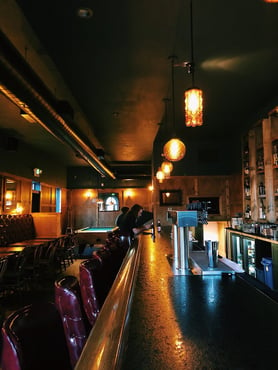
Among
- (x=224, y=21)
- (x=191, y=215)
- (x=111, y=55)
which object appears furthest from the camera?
(x=111, y=55)

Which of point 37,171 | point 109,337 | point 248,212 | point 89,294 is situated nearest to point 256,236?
point 248,212

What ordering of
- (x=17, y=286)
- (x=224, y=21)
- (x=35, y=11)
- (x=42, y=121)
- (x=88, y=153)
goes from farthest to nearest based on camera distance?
(x=88, y=153)
(x=17, y=286)
(x=42, y=121)
(x=224, y=21)
(x=35, y=11)

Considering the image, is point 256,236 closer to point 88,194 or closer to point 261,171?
point 261,171

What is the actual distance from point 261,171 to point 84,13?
14.8 feet

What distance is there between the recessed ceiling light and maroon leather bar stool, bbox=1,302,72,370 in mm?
2678

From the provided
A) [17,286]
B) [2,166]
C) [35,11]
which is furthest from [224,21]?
[2,166]

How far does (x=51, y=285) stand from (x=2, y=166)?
3.44 meters

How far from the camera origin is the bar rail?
71 cm

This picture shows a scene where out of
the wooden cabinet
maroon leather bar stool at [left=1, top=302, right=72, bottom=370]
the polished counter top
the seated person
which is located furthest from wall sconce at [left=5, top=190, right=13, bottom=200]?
maroon leather bar stool at [left=1, top=302, right=72, bottom=370]

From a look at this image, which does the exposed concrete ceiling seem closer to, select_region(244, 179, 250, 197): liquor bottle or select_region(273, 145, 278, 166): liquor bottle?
select_region(273, 145, 278, 166): liquor bottle

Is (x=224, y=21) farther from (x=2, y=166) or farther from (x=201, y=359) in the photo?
(x=2, y=166)

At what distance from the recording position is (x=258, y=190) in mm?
5566

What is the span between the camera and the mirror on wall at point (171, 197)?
26.0 feet

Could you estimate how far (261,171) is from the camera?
17.9ft
